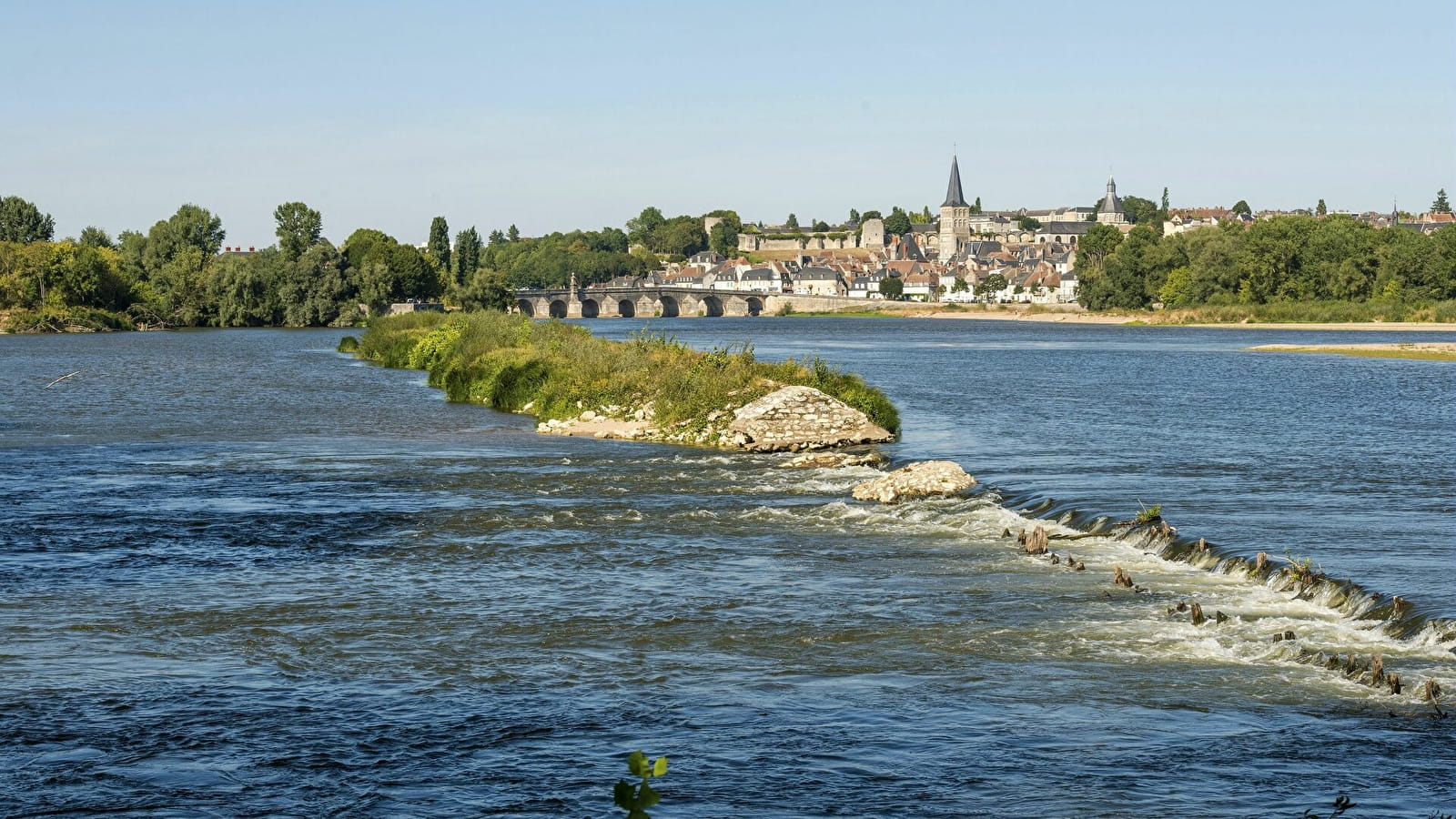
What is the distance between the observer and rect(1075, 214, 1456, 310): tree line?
441 ft

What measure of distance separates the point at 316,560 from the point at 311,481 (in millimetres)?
9673

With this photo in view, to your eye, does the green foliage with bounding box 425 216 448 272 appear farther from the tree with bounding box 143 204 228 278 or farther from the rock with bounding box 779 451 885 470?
the rock with bounding box 779 451 885 470

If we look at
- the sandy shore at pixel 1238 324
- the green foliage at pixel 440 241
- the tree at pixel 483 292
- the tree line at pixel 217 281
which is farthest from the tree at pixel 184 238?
the sandy shore at pixel 1238 324

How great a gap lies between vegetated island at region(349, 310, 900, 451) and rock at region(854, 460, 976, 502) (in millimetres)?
7996

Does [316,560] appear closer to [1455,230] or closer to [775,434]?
[775,434]

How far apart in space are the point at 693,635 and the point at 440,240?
576ft

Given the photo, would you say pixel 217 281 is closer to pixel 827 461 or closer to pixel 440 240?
pixel 440 240

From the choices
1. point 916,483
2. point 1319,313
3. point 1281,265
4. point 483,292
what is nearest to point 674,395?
point 916,483

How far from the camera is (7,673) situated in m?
16.1

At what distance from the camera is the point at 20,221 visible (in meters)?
181

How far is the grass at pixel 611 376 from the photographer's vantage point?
4034 centimetres

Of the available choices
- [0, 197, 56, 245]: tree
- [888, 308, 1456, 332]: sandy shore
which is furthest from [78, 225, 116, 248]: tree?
[888, 308, 1456, 332]: sandy shore

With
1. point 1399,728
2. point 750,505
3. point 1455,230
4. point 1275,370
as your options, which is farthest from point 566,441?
point 1455,230

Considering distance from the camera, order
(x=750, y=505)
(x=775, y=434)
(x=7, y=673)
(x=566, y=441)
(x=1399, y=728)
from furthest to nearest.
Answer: (x=566, y=441)
(x=775, y=434)
(x=750, y=505)
(x=7, y=673)
(x=1399, y=728)
